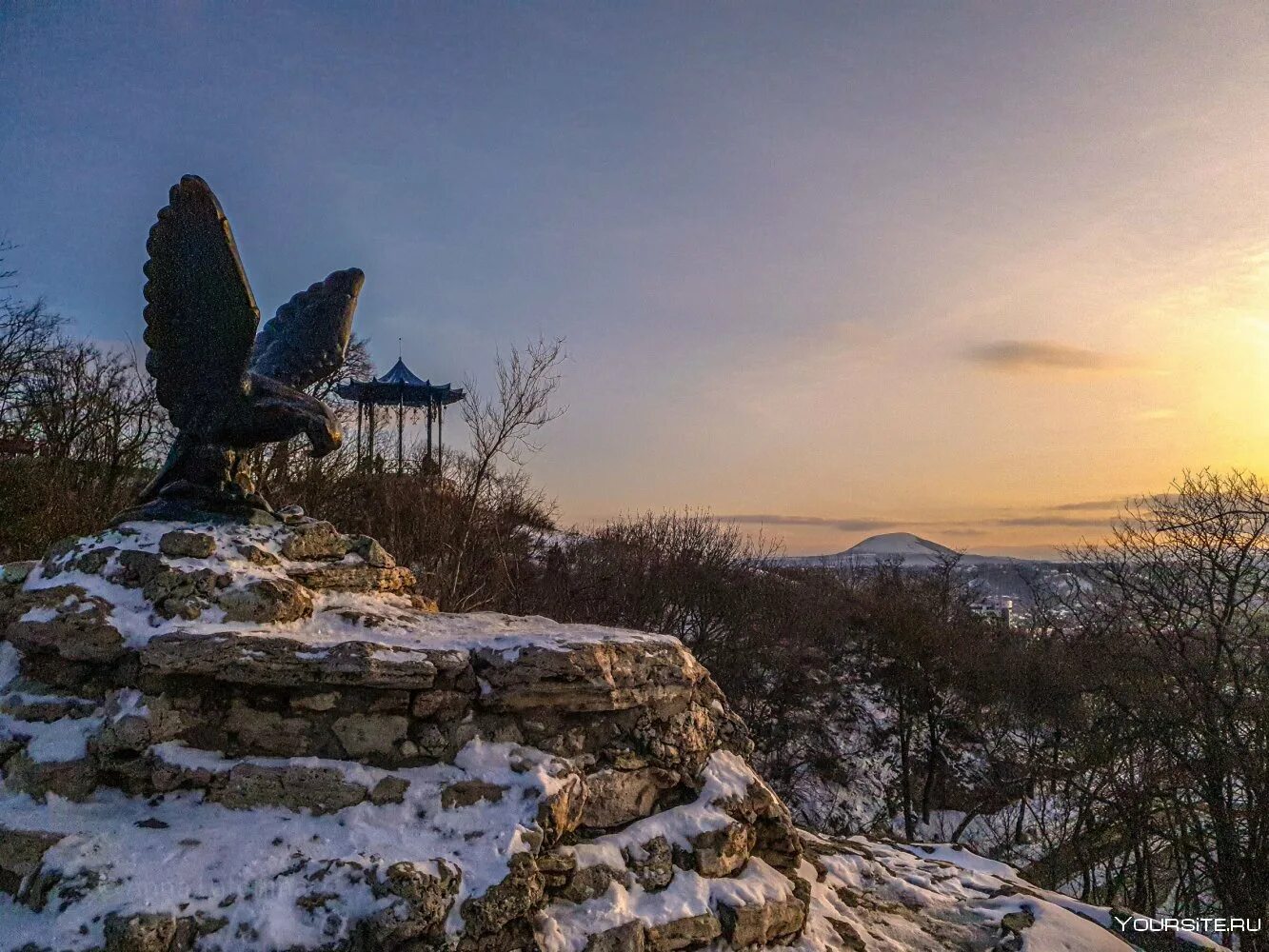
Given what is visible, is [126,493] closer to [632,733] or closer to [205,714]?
[205,714]

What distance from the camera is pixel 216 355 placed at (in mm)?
4762

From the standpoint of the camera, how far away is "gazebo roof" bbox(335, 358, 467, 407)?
2014 cm

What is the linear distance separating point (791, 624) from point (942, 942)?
1806 centimetres

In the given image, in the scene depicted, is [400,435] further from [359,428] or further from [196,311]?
[196,311]

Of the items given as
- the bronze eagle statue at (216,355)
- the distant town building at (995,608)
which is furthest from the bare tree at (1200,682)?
the distant town building at (995,608)

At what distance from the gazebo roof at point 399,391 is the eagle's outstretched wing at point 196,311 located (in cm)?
1531

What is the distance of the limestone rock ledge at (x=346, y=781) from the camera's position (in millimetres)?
3131

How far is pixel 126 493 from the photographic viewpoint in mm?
13609

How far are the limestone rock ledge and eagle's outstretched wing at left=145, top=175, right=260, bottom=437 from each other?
96 cm

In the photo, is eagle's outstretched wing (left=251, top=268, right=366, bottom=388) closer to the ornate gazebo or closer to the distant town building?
the ornate gazebo

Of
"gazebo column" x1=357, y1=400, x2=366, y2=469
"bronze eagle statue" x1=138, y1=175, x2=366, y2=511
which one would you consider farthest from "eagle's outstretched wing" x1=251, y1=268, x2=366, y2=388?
"gazebo column" x1=357, y1=400, x2=366, y2=469

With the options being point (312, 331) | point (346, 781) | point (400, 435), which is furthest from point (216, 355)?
point (400, 435)

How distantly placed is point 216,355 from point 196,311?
31 cm

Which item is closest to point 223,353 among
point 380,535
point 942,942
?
point 942,942
